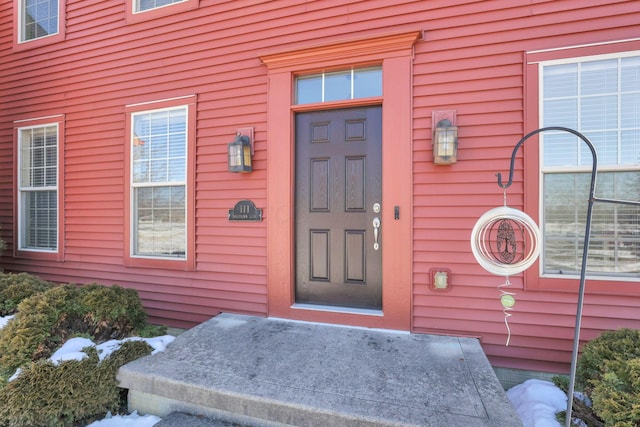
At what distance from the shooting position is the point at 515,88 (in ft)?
8.01

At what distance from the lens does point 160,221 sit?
141 inches

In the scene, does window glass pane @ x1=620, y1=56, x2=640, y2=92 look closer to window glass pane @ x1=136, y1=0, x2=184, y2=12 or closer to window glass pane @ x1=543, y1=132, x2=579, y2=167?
window glass pane @ x1=543, y1=132, x2=579, y2=167

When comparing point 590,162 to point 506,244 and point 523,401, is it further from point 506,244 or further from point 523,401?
point 523,401

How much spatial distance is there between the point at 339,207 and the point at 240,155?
3.41ft

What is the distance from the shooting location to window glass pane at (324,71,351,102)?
2869 millimetres

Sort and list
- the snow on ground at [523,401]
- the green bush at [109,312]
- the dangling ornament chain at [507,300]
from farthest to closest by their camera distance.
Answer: the green bush at [109,312], the dangling ornament chain at [507,300], the snow on ground at [523,401]

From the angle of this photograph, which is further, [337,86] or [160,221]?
[160,221]

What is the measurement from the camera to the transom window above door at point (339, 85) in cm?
280

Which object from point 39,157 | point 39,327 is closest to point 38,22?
point 39,157

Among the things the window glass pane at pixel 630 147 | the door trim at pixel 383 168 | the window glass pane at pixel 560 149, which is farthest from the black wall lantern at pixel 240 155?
the window glass pane at pixel 630 147

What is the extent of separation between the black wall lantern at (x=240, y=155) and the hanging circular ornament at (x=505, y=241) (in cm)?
202

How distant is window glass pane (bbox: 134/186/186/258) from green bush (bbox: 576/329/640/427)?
3.46m

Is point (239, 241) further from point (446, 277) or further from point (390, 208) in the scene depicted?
point (446, 277)

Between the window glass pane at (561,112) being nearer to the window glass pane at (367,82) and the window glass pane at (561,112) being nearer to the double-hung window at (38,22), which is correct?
the window glass pane at (367,82)
